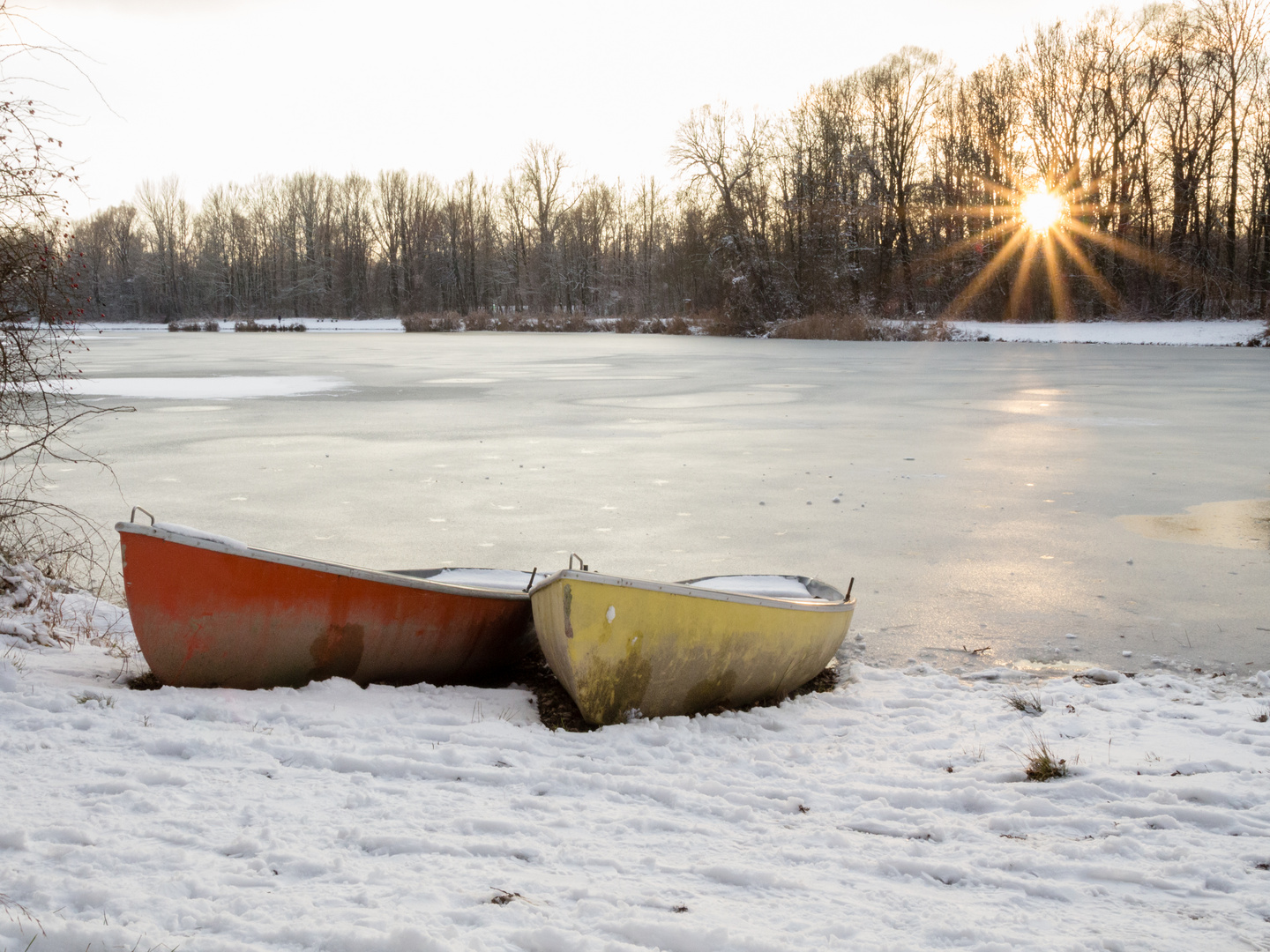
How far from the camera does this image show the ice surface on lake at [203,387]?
15.7 m

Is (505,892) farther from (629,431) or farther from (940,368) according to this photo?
(940,368)

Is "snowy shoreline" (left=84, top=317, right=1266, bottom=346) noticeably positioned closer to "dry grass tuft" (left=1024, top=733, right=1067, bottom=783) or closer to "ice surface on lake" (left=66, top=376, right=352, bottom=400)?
"ice surface on lake" (left=66, top=376, right=352, bottom=400)

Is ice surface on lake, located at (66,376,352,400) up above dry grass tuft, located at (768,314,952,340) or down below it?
below

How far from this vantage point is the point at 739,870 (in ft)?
8.57

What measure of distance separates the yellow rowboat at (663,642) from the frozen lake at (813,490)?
96cm

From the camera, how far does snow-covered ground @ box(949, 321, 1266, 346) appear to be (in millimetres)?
30828

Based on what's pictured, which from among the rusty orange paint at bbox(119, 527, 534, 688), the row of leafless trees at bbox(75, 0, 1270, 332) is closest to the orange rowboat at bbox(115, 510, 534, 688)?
the rusty orange paint at bbox(119, 527, 534, 688)

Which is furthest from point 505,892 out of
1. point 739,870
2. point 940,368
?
point 940,368

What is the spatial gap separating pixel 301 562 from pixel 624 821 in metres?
1.67

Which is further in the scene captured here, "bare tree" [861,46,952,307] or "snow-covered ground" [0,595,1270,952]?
"bare tree" [861,46,952,307]

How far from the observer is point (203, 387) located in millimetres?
17453

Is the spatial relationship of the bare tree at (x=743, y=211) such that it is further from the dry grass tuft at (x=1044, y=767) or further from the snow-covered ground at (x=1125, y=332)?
the dry grass tuft at (x=1044, y=767)

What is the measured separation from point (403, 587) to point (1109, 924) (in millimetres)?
2694

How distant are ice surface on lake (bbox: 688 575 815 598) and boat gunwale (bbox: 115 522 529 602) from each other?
129 cm
